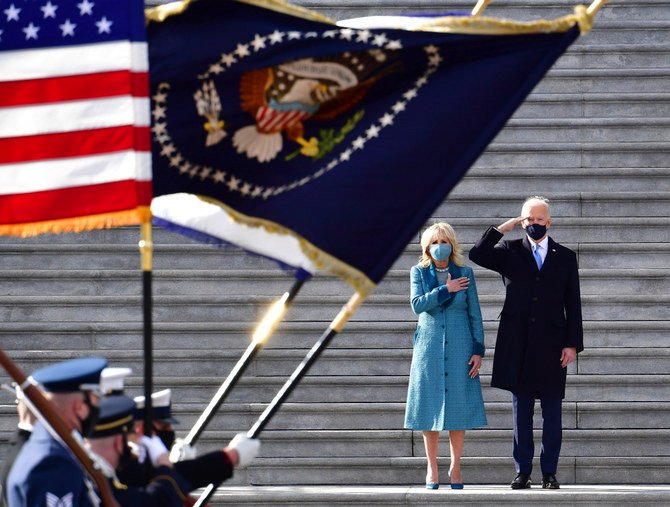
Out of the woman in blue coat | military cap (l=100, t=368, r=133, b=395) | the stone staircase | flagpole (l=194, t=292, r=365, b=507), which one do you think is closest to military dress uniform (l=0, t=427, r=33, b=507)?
military cap (l=100, t=368, r=133, b=395)

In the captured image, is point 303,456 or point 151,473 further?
point 303,456

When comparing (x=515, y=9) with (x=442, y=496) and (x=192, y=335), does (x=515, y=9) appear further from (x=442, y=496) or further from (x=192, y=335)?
(x=442, y=496)

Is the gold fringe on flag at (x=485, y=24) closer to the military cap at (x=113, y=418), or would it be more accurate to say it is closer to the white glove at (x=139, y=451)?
the military cap at (x=113, y=418)

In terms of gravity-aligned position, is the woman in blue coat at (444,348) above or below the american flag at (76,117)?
below

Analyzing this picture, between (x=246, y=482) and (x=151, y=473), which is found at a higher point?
(x=151, y=473)

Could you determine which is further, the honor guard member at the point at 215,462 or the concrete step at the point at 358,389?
the concrete step at the point at 358,389

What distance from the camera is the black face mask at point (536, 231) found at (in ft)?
33.1

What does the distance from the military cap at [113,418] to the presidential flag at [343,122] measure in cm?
86

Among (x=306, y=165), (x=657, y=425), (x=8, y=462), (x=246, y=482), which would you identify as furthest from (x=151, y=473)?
(x=657, y=425)

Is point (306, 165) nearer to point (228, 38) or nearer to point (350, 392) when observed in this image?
point (228, 38)

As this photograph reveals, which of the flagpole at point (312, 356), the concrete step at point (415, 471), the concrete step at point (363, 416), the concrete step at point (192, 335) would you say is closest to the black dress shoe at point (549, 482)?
the concrete step at point (415, 471)

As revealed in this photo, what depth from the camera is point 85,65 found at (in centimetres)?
586

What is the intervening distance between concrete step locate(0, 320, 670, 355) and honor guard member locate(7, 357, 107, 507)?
6.28 metres

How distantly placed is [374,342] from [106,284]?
196 cm
